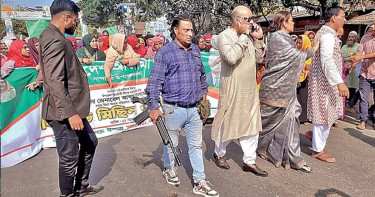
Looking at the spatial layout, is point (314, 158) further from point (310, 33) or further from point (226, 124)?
point (310, 33)

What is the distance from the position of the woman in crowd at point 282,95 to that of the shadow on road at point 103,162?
2.04 meters

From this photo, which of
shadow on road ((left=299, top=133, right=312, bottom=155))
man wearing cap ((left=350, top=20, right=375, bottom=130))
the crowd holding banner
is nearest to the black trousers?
the crowd holding banner

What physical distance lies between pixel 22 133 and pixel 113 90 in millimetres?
1544

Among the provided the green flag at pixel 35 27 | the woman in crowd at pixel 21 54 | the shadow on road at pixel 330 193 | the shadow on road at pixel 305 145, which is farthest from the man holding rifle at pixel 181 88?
the green flag at pixel 35 27

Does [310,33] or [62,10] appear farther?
[310,33]

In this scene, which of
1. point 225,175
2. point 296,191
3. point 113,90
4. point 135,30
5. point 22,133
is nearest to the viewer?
point 296,191

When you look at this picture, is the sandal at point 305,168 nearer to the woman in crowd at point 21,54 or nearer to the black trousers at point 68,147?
the black trousers at point 68,147

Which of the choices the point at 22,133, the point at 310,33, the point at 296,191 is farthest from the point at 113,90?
the point at 310,33

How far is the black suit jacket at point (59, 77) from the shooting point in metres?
2.27

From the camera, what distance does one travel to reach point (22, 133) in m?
3.94

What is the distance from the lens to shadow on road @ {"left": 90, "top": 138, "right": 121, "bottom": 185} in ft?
11.3

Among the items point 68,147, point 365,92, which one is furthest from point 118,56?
point 365,92

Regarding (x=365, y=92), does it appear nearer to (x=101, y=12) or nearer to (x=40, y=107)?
(x=40, y=107)

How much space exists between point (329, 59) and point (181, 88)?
1914 mm
